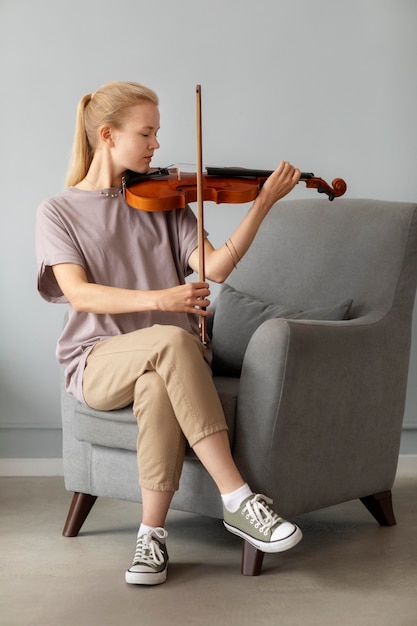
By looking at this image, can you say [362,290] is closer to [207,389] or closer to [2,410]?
[207,389]

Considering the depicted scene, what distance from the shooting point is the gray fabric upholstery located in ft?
7.20

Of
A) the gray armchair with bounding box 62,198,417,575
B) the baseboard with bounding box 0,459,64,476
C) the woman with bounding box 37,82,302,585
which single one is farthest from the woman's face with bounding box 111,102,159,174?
the baseboard with bounding box 0,459,64,476

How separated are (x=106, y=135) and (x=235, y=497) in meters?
0.95

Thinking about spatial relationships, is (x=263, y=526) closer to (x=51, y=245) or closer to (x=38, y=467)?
(x=51, y=245)

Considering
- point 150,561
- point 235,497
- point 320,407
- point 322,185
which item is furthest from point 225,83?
point 150,561

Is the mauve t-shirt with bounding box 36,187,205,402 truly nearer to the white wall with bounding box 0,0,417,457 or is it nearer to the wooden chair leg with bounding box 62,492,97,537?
the wooden chair leg with bounding box 62,492,97,537

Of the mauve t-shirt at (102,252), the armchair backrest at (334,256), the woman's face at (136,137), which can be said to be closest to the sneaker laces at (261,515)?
the mauve t-shirt at (102,252)

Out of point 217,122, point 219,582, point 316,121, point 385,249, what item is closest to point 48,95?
point 217,122

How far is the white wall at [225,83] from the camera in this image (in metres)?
3.14

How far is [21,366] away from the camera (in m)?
3.26

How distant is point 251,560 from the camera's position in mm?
2186

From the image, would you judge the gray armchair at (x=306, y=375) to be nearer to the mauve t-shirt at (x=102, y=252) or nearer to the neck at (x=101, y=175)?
the mauve t-shirt at (x=102, y=252)

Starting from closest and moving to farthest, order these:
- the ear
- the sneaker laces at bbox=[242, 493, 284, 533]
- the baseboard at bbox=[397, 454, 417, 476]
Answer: the sneaker laces at bbox=[242, 493, 284, 533] → the ear → the baseboard at bbox=[397, 454, 417, 476]

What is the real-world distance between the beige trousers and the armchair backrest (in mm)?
564
